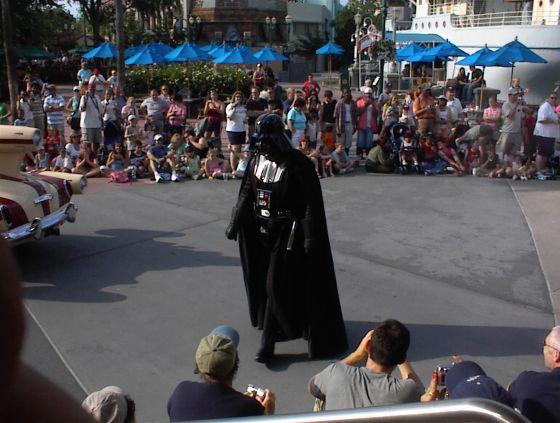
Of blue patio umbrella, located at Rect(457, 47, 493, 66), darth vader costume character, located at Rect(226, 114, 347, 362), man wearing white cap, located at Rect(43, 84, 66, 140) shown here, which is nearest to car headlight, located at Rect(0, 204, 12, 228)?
darth vader costume character, located at Rect(226, 114, 347, 362)

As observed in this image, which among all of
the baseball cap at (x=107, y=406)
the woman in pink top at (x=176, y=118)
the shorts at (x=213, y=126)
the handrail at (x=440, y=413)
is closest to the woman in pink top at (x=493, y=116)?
the shorts at (x=213, y=126)

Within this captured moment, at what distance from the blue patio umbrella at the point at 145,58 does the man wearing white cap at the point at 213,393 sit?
20855 millimetres

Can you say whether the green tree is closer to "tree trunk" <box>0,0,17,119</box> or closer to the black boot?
"tree trunk" <box>0,0,17,119</box>

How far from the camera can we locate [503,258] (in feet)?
25.6

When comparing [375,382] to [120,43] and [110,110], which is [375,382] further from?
[120,43]

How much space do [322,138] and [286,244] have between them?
8620 mm

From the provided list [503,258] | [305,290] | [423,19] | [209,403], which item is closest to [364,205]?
[503,258]

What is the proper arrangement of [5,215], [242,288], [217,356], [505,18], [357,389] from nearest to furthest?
[217,356], [357,389], [5,215], [242,288], [505,18]

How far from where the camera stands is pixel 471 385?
124 inches

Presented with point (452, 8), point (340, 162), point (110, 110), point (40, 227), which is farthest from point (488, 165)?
point (452, 8)

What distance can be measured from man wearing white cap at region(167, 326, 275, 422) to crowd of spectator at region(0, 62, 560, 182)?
842 cm

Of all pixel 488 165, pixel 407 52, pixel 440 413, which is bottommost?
pixel 488 165

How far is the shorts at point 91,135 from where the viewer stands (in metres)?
12.7

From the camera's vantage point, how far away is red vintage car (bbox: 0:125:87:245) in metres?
6.70
